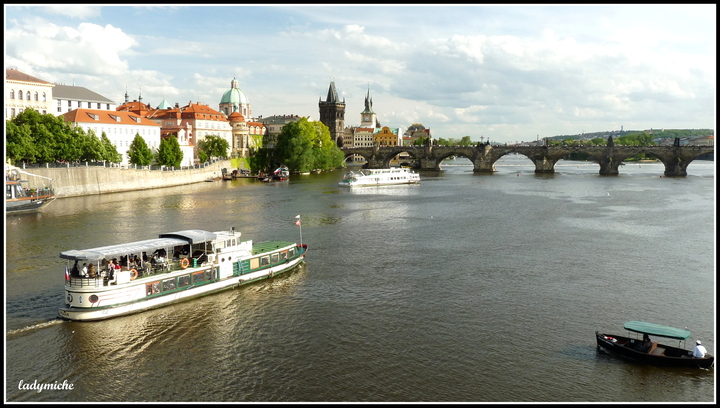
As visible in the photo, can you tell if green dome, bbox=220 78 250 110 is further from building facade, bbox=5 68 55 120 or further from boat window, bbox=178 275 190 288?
boat window, bbox=178 275 190 288

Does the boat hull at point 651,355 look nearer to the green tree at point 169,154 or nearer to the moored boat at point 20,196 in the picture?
the moored boat at point 20,196

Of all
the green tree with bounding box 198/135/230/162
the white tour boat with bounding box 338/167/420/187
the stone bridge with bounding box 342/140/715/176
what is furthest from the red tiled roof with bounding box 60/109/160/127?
the stone bridge with bounding box 342/140/715/176

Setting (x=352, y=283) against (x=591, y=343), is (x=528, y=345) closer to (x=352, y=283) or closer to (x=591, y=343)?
(x=591, y=343)

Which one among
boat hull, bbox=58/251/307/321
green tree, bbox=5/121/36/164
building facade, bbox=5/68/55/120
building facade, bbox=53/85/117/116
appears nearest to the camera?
boat hull, bbox=58/251/307/321

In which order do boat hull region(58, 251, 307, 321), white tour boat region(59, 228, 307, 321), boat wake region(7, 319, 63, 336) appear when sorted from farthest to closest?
1. white tour boat region(59, 228, 307, 321)
2. boat hull region(58, 251, 307, 321)
3. boat wake region(7, 319, 63, 336)

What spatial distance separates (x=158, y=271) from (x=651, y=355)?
808 inches

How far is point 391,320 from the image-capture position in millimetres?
23516

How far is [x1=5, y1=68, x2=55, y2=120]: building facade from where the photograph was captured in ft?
248

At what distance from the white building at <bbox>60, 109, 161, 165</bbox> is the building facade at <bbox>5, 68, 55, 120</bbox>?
363 centimetres

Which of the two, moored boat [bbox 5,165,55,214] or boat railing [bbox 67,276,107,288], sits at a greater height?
moored boat [bbox 5,165,55,214]

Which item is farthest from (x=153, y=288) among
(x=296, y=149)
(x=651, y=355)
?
(x=296, y=149)

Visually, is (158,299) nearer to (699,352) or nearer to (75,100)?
(699,352)

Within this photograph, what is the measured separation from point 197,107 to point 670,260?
334 ft

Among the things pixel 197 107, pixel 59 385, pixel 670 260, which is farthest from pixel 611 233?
pixel 197 107
